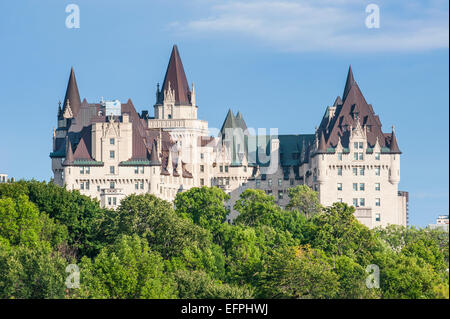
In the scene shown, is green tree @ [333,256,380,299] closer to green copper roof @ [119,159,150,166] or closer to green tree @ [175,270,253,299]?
green tree @ [175,270,253,299]

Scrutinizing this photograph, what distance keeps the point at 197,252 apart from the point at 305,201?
53.8 meters

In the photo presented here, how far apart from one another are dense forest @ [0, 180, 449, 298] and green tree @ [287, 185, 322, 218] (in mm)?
10877

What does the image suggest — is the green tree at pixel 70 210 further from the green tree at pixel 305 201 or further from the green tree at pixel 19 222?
the green tree at pixel 305 201

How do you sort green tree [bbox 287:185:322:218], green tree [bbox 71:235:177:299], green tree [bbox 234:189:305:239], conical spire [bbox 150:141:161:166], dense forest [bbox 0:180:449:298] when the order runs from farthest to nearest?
conical spire [bbox 150:141:161:166] < green tree [bbox 287:185:322:218] < green tree [bbox 234:189:305:239] < dense forest [bbox 0:180:449:298] < green tree [bbox 71:235:177:299]

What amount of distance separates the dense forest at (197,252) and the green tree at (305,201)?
10.9 m

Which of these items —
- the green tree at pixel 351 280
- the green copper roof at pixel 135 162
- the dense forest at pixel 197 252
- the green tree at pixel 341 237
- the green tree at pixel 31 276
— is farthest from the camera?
the green copper roof at pixel 135 162

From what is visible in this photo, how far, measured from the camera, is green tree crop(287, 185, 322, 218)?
190875 mm

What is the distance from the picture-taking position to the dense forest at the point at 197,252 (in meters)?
124

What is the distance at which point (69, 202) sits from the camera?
159 meters

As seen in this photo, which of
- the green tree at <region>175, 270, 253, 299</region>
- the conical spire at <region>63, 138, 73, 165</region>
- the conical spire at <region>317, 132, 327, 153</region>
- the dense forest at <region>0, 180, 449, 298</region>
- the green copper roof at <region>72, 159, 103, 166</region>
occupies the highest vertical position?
the conical spire at <region>317, 132, 327, 153</region>

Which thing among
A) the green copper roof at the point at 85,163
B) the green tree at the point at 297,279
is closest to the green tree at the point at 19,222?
the green tree at the point at 297,279

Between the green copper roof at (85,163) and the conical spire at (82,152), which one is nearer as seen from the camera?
the green copper roof at (85,163)

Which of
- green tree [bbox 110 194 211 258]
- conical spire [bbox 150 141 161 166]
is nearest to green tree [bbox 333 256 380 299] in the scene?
green tree [bbox 110 194 211 258]

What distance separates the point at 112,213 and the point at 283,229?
70.0ft
